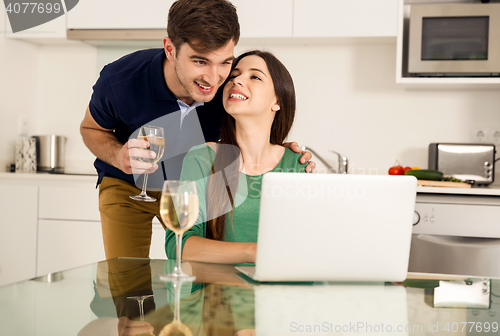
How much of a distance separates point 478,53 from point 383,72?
1.93 feet

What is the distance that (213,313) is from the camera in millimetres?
660

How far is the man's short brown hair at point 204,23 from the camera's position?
4.31 feet

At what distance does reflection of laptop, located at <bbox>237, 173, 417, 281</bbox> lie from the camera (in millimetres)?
767

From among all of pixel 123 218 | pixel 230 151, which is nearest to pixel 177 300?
pixel 230 151

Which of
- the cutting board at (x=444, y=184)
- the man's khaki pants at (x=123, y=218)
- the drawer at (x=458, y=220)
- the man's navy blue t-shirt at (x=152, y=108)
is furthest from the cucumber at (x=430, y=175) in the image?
the man's khaki pants at (x=123, y=218)

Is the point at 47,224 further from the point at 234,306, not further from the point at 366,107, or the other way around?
the point at 234,306

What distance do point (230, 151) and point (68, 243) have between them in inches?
62.0

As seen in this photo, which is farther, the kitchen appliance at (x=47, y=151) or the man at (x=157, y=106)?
the kitchen appliance at (x=47, y=151)

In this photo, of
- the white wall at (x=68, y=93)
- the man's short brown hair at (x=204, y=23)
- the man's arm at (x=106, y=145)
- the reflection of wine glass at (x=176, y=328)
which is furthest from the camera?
the white wall at (x=68, y=93)

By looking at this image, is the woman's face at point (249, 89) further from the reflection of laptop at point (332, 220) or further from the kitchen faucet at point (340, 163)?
the kitchen faucet at point (340, 163)

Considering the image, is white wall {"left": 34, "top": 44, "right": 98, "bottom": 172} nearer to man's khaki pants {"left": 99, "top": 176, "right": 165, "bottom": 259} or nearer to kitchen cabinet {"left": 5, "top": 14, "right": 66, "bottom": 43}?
kitchen cabinet {"left": 5, "top": 14, "right": 66, "bottom": 43}

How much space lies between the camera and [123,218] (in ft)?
5.81

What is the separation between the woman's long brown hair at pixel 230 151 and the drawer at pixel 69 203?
4.49 feet

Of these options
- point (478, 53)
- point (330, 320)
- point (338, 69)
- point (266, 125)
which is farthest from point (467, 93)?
point (330, 320)
